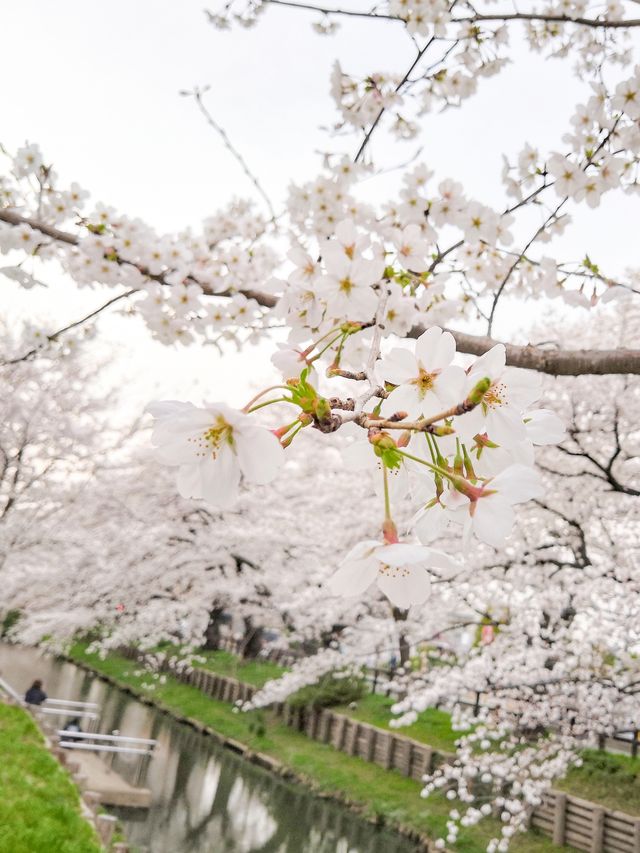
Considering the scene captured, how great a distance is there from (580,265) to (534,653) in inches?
187

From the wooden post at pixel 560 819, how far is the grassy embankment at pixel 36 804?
5439 millimetres

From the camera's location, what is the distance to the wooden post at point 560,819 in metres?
7.45

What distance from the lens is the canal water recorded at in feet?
25.9

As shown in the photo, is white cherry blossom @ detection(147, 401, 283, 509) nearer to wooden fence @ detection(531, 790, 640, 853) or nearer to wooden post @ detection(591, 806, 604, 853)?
wooden fence @ detection(531, 790, 640, 853)

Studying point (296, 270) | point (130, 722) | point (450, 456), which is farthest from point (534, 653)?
point (130, 722)

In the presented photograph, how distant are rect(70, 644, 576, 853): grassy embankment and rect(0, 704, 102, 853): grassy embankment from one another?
4.38 m

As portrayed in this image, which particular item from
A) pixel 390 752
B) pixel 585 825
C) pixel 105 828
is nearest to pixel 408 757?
pixel 390 752

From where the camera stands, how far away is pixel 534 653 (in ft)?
20.5

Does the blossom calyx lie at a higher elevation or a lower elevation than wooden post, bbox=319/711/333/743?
higher

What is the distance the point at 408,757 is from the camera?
995cm

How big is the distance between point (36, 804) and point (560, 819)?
6.00 m

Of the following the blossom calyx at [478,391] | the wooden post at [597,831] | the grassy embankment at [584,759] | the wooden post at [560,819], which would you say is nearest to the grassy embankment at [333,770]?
the wooden post at [560,819]

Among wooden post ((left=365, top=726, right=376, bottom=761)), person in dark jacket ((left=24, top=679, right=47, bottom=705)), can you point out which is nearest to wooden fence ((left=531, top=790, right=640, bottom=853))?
wooden post ((left=365, top=726, right=376, bottom=761))

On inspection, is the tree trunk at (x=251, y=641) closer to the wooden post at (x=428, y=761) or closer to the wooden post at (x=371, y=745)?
the wooden post at (x=371, y=745)
